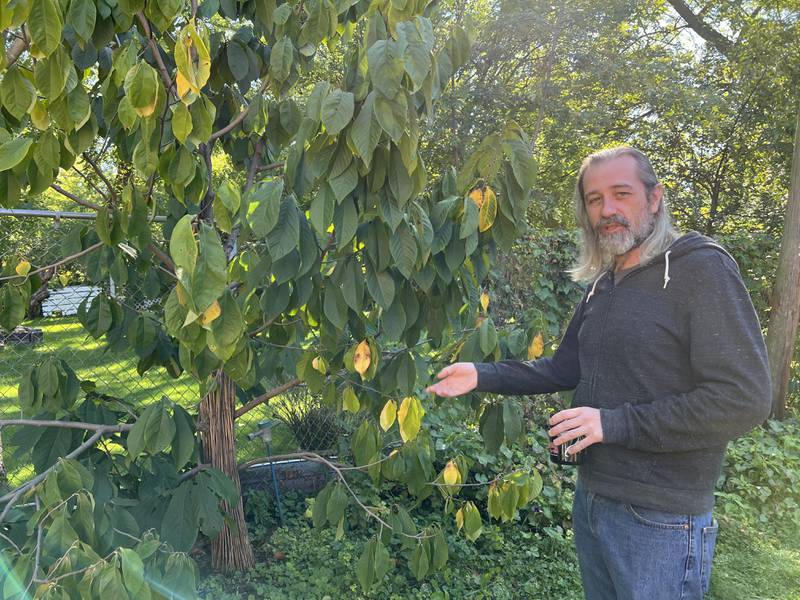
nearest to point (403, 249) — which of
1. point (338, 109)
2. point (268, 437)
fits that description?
point (338, 109)

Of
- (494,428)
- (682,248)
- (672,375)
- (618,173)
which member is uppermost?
(618,173)

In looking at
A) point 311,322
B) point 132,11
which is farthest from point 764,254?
point 132,11

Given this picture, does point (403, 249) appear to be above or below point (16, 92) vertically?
below

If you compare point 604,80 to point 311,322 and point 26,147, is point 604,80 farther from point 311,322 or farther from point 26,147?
point 26,147

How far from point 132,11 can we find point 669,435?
1.46m

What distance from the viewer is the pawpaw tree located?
45.8 inches

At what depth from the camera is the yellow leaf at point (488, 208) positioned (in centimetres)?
143

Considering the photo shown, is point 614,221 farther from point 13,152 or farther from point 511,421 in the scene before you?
point 13,152

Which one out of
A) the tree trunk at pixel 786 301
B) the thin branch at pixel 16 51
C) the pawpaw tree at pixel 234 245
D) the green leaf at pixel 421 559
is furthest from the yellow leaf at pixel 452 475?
the tree trunk at pixel 786 301

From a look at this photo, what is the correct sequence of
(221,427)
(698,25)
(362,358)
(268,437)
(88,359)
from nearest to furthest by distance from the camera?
(362,358)
(221,427)
(268,437)
(88,359)
(698,25)

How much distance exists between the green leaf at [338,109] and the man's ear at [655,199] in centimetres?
88

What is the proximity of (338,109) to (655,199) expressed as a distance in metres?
0.92

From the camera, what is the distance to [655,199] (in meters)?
1.62

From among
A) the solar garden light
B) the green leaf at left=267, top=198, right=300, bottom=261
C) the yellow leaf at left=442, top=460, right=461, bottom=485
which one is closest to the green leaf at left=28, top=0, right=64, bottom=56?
the green leaf at left=267, top=198, right=300, bottom=261
